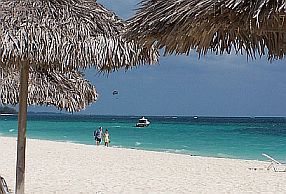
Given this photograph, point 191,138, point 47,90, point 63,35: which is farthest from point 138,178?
point 191,138

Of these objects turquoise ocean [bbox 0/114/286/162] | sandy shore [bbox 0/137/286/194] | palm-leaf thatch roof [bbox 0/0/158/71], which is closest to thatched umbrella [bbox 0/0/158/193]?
palm-leaf thatch roof [bbox 0/0/158/71]

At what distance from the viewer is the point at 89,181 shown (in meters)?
9.18

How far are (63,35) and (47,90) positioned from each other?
1.30 m

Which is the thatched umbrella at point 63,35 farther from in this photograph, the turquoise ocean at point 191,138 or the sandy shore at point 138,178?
the turquoise ocean at point 191,138

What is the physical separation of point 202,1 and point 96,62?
1.72 meters

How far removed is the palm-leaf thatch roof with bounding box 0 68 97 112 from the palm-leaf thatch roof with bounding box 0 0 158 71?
3.08 feet

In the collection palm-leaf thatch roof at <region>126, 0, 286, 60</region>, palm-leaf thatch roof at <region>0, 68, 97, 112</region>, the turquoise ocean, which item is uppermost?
palm-leaf thatch roof at <region>126, 0, 286, 60</region>

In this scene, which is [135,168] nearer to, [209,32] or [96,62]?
[96,62]

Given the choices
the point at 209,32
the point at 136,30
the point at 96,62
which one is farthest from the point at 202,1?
the point at 96,62

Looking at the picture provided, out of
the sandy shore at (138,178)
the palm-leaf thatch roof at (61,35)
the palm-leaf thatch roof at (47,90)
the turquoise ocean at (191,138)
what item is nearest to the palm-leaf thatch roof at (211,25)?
the palm-leaf thatch roof at (61,35)

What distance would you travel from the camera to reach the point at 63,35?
431cm

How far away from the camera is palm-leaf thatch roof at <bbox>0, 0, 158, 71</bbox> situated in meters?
4.21

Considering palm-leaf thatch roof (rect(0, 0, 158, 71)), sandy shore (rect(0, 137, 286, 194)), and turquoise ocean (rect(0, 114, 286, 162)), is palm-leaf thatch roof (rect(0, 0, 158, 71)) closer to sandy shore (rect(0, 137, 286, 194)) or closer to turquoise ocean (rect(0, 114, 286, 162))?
sandy shore (rect(0, 137, 286, 194))

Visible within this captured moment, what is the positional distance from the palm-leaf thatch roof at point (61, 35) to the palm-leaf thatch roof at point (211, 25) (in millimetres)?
970
